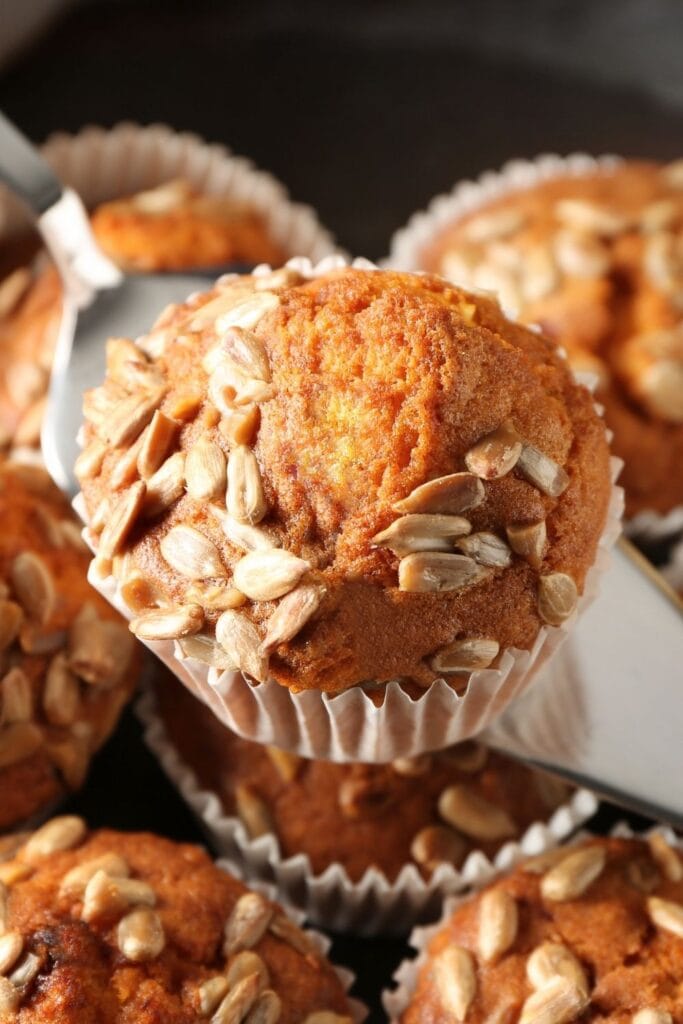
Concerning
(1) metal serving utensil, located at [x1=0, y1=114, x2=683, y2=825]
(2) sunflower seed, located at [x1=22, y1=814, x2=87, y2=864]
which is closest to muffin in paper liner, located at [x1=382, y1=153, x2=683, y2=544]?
(1) metal serving utensil, located at [x1=0, y1=114, x2=683, y2=825]

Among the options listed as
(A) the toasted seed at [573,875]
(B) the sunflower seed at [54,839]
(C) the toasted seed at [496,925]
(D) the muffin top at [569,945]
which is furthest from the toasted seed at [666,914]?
(B) the sunflower seed at [54,839]

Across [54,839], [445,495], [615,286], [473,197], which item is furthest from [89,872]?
[473,197]

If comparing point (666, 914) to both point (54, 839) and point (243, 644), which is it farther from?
point (54, 839)

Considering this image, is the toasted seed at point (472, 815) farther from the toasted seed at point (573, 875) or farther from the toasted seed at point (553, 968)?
the toasted seed at point (553, 968)

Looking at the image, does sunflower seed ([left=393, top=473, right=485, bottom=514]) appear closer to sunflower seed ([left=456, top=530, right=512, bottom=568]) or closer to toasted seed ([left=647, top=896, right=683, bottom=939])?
sunflower seed ([left=456, top=530, right=512, bottom=568])

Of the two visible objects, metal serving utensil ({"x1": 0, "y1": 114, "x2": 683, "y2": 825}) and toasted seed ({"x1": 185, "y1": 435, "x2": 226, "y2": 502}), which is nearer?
toasted seed ({"x1": 185, "y1": 435, "x2": 226, "y2": 502})

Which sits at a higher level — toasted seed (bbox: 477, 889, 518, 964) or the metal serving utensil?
the metal serving utensil
